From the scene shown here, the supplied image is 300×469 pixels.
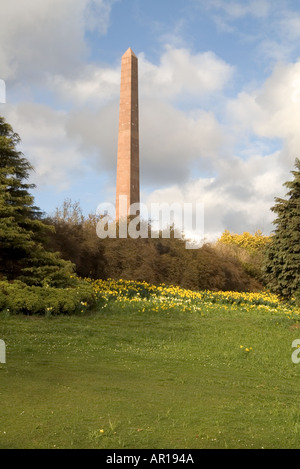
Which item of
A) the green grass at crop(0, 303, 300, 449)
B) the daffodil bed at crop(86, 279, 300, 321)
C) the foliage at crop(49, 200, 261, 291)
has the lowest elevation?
the green grass at crop(0, 303, 300, 449)

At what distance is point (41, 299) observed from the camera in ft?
39.3

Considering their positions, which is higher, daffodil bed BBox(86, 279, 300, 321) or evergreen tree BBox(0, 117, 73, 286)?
evergreen tree BBox(0, 117, 73, 286)

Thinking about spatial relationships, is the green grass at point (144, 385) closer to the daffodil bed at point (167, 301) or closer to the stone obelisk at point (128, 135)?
the daffodil bed at point (167, 301)

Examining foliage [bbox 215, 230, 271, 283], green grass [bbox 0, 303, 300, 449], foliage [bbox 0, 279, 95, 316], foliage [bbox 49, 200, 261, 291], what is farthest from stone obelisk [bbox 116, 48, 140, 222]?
green grass [bbox 0, 303, 300, 449]

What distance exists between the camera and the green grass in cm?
470

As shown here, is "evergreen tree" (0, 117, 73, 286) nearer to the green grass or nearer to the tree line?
the tree line

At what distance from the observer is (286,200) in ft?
54.2

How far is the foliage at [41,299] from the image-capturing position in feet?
38.0

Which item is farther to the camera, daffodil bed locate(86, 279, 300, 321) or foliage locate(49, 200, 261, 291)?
foliage locate(49, 200, 261, 291)

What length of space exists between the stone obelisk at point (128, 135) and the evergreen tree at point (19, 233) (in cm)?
1120

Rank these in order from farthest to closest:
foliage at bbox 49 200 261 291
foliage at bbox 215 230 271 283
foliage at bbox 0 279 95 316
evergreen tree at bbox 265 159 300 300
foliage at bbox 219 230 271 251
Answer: foliage at bbox 219 230 271 251
foliage at bbox 215 230 271 283
foliage at bbox 49 200 261 291
evergreen tree at bbox 265 159 300 300
foliage at bbox 0 279 95 316

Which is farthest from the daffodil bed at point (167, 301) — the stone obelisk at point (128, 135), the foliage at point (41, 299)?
the stone obelisk at point (128, 135)

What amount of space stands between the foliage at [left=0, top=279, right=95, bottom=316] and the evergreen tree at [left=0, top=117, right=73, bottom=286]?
27.9 inches

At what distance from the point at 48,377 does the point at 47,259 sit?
756cm
